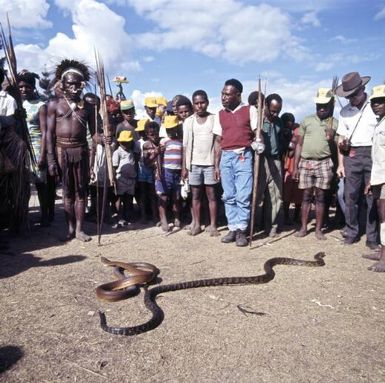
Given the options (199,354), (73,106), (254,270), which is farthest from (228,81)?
(199,354)

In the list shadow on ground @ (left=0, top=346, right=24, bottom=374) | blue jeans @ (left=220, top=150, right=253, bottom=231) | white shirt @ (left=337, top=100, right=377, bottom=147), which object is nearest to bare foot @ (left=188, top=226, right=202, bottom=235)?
blue jeans @ (left=220, top=150, right=253, bottom=231)

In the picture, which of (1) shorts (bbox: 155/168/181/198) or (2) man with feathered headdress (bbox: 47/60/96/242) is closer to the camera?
(2) man with feathered headdress (bbox: 47/60/96/242)

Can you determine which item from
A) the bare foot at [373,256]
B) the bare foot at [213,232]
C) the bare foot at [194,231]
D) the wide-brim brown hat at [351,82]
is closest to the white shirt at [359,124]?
the wide-brim brown hat at [351,82]

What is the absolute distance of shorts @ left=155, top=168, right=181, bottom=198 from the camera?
24.4 feet

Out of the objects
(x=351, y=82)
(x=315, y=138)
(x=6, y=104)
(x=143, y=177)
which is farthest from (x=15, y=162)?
(x=351, y=82)

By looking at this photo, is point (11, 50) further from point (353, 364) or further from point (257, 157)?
point (353, 364)

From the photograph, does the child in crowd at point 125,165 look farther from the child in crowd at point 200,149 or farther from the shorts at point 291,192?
the shorts at point 291,192

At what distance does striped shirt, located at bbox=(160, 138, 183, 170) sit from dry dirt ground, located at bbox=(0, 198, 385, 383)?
2013mm

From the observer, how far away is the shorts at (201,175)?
6.97 metres

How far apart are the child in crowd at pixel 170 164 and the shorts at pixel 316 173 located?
235 cm

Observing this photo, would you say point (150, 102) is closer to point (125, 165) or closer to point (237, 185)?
point (125, 165)

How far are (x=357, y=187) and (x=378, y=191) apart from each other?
2.30ft

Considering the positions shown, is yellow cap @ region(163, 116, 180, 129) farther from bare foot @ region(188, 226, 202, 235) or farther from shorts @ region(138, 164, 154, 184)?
bare foot @ region(188, 226, 202, 235)

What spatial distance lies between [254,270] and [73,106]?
162 inches
